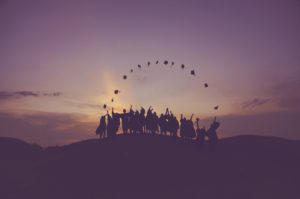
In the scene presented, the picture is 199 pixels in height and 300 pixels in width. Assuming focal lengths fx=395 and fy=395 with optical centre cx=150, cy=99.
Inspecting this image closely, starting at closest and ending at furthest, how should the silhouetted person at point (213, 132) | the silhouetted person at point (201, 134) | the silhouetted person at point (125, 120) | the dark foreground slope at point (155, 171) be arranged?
1. the dark foreground slope at point (155, 171)
2. the silhouetted person at point (213, 132)
3. the silhouetted person at point (201, 134)
4. the silhouetted person at point (125, 120)

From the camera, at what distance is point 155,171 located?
2789 cm

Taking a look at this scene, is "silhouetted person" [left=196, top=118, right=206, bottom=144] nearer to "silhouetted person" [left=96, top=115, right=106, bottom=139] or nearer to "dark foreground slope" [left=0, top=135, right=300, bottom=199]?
"dark foreground slope" [left=0, top=135, right=300, bottom=199]

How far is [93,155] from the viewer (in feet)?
100

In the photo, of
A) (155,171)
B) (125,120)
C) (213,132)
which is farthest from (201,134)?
(125,120)

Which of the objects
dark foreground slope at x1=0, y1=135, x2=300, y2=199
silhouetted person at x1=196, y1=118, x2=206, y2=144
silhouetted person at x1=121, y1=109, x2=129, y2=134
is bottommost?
dark foreground slope at x1=0, y1=135, x2=300, y2=199

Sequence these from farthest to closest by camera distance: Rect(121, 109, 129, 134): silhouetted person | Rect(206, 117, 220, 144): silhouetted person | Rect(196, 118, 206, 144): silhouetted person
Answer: Rect(121, 109, 129, 134): silhouetted person → Rect(196, 118, 206, 144): silhouetted person → Rect(206, 117, 220, 144): silhouetted person

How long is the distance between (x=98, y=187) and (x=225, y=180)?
8601 millimetres

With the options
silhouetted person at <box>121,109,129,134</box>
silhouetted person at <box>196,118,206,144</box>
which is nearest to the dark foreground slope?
silhouetted person at <box>196,118,206,144</box>

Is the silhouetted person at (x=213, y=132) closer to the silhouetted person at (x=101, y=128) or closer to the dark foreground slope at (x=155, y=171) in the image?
the dark foreground slope at (x=155, y=171)

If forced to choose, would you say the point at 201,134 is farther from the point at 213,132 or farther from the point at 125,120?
the point at 125,120

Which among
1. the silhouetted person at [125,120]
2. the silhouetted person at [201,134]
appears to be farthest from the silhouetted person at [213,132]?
the silhouetted person at [125,120]

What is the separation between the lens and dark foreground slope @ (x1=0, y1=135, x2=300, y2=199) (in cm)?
Answer: 2494

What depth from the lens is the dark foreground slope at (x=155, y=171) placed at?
2494 cm

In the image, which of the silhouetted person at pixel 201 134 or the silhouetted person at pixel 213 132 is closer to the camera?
the silhouetted person at pixel 213 132
